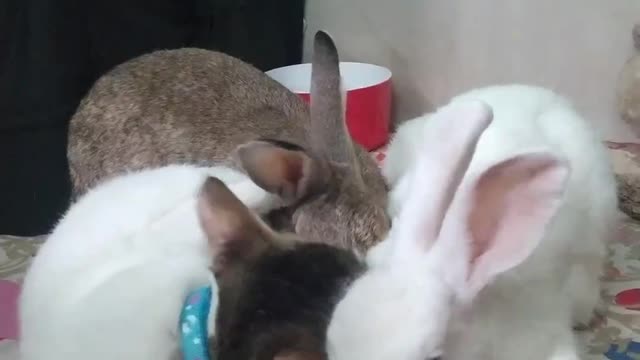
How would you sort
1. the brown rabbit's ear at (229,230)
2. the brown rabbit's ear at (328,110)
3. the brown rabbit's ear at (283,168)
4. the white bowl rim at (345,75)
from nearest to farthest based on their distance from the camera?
the brown rabbit's ear at (229,230)
the brown rabbit's ear at (283,168)
the brown rabbit's ear at (328,110)
the white bowl rim at (345,75)

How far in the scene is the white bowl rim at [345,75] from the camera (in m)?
2.28

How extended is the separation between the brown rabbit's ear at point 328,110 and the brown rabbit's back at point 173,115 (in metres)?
0.26

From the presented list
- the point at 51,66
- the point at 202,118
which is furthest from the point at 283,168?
the point at 51,66

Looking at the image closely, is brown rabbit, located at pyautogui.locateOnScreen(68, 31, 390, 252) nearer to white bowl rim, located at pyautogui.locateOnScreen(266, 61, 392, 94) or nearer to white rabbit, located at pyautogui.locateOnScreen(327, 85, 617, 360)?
white rabbit, located at pyautogui.locateOnScreen(327, 85, 617, 360)

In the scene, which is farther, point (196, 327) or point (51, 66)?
point (51, 66)

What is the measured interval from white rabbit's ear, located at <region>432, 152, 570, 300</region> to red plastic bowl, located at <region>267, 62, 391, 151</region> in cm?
128

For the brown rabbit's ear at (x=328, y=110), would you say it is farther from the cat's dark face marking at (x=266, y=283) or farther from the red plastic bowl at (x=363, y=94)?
the red plastic bowl at (x=363, y=94)

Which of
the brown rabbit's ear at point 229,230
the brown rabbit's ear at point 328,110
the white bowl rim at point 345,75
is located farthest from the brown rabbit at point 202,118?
the white bowl rim at point 345,75

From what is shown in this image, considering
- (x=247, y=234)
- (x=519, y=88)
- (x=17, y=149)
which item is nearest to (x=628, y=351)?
(x=519, y=88)

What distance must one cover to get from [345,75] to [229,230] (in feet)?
4.91

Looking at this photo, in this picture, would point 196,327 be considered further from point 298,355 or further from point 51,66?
point 51,66

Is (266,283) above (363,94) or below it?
above

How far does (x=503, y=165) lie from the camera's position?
81 centimetres

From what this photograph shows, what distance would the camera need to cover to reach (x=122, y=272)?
100 centimetres
